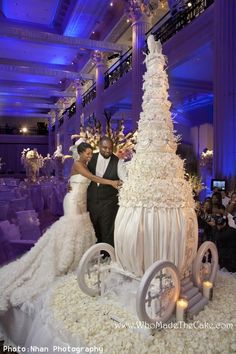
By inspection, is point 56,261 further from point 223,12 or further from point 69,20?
point 69,20

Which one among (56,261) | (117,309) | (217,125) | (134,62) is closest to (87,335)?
(117,309)

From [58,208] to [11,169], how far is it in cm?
2135

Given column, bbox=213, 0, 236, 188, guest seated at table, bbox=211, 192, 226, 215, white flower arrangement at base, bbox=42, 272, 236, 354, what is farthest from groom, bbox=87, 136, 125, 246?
column, bbox=213, 0, 236, 188

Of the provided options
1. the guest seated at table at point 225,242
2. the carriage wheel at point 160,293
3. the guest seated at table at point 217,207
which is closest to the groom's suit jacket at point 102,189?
the carriage wheel at point 160,293

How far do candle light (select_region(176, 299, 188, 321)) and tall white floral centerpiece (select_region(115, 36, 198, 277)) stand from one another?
26cm

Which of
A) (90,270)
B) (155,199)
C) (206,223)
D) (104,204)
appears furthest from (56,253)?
(206,223)

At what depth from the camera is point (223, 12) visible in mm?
6699

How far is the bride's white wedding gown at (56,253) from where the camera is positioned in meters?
2.89

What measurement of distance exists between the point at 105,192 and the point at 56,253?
76 cm

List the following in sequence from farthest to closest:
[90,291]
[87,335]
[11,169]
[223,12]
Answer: [11,169] < [223,12] < [90,291] < [87,335]

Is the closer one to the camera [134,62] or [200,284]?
[200,284]

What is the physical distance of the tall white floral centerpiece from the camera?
2281 millimetres

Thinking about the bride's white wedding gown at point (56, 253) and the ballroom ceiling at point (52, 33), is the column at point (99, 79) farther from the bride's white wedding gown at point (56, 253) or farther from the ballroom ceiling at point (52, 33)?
the bride's white wedding gown at point (56, 253)

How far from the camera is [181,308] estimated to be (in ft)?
7.21
